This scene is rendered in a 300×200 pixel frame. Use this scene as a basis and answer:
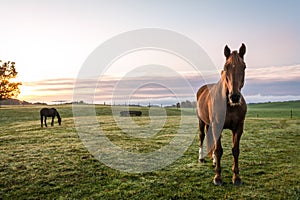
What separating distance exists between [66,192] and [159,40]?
633 centimetres

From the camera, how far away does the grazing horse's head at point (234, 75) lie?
20.2 feet

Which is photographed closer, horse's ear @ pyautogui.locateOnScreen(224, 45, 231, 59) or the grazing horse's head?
the grazing horse's head

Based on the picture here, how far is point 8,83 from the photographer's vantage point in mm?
56344

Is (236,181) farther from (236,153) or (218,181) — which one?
(236,153)

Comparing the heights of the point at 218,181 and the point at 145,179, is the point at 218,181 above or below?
above

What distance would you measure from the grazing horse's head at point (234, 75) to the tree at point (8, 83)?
58.5 m

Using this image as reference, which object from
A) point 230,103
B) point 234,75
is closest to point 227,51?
point 234,75

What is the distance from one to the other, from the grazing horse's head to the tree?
2303 inches

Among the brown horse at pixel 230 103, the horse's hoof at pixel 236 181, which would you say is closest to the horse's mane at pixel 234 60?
the brown horse at pixel 230 103

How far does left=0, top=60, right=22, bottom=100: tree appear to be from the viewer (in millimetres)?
55688

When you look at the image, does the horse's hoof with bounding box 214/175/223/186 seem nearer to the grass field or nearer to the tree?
the grass field

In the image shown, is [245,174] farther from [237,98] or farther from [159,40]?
[159,40]

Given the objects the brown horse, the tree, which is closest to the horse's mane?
the brown horse

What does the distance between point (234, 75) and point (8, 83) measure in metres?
59.4
